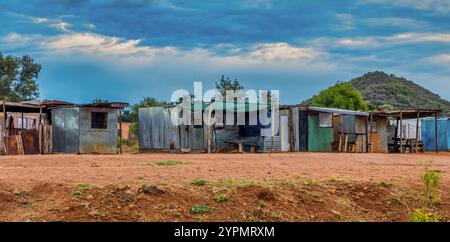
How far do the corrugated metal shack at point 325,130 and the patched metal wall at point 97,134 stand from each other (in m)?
9.60

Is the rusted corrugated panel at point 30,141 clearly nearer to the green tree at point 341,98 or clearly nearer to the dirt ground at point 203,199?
the dirt ground at point 203,199

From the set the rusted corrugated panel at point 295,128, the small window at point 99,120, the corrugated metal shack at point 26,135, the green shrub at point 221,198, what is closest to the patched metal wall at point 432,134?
the rusted corrugated panel at point 295,128

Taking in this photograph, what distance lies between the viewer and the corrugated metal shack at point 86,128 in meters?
26.4

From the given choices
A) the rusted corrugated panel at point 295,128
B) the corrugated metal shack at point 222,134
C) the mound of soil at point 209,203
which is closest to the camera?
the mound of soil at point 209,203

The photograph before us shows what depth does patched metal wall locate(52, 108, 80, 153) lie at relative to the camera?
26438 mm

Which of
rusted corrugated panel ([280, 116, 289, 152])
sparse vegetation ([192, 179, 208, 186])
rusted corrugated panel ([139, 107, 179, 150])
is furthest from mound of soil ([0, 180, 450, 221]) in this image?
rusted corrugated panel ([139, 107, 179, 150])

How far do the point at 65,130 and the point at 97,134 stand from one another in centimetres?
154

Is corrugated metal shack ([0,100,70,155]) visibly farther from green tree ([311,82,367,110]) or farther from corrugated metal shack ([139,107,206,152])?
green tree ([311,82,367,110])

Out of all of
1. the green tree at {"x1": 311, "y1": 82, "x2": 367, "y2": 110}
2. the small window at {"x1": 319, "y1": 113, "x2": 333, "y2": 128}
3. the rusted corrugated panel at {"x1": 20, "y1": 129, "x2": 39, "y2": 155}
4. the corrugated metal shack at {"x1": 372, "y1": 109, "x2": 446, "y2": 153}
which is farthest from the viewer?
the green tree at {"x1": 311, "y1": 82, "x2": 367, "y2": 110}

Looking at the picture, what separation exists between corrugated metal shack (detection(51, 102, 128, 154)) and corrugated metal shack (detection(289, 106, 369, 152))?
383 inches

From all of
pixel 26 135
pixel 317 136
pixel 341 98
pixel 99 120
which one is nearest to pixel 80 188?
pixel 26 135
